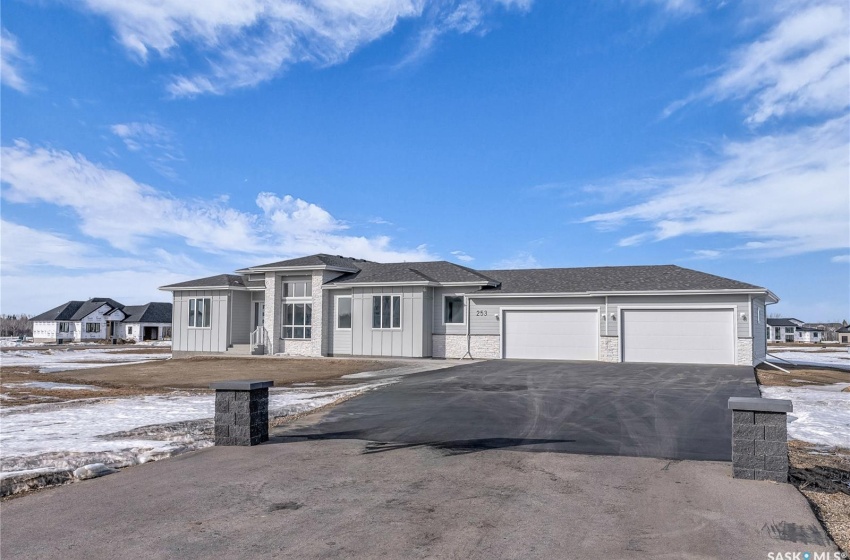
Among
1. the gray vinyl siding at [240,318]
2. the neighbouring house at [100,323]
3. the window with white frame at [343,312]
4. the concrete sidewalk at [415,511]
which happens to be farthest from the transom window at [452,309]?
the neighbouring house at [100,323]

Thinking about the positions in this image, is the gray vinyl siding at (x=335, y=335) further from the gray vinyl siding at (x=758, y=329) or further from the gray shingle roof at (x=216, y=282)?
the gray vinyl siding at (x=758, y=329)

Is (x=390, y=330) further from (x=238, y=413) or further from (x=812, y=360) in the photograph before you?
(x=812, y=360)

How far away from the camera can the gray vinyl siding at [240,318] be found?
3091cm

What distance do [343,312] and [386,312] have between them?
8.25ft

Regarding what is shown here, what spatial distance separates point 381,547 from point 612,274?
74.3ft

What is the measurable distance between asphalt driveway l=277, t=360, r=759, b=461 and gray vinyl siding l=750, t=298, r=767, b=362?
17.9 ft

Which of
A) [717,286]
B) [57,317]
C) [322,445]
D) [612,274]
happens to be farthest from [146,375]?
[57,317]

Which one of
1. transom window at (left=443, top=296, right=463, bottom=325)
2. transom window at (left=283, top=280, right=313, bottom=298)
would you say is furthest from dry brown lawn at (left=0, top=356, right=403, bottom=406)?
transom window at (left=443, top=296, right=463, bottom=325)

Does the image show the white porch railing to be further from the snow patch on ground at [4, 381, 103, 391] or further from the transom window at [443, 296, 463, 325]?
the snow patch on ground at [4, 381, 103, 391]

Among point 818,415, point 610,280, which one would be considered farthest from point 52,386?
point 610,280

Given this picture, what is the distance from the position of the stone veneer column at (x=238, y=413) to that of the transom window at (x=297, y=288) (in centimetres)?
2043

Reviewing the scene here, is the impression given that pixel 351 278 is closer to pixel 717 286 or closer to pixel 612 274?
pixel 612 274

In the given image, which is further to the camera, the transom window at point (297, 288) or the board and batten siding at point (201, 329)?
the board and batten siding at point (201, 329)

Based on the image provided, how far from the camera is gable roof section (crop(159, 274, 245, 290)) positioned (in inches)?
1204
